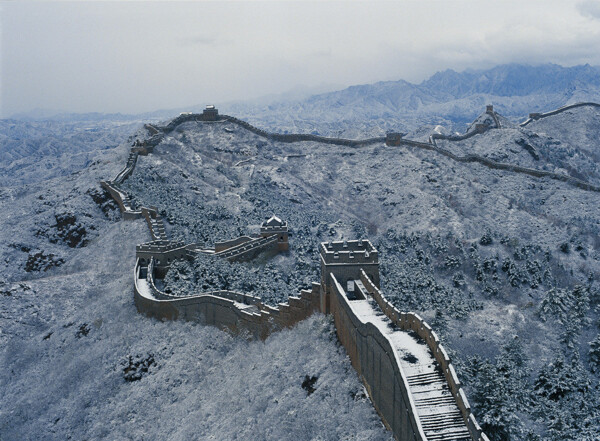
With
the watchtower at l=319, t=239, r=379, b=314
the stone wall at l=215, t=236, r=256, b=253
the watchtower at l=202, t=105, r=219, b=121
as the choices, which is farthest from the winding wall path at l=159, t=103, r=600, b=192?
the watchtower at l=319, t=239, r=379, b=314

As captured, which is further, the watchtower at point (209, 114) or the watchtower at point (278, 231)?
the watchtower at point (209, 114)

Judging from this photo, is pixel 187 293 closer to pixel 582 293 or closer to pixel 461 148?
pixel 582 293

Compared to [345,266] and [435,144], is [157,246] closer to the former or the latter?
[345,266]

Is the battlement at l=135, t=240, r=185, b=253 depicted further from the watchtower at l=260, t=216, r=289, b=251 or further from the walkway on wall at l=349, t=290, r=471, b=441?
the walkway on wall at l=349, t=290, r=471, b=441

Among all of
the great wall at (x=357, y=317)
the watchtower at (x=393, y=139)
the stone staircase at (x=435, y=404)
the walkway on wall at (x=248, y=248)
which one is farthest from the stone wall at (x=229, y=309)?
the watchtower at (x=393, y=139)

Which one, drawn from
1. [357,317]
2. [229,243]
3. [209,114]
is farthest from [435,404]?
[209,114]

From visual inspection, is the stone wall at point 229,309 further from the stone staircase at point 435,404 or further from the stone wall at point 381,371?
the stone staircase at point 435,404

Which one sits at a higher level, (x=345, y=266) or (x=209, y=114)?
(x=209, y=114)

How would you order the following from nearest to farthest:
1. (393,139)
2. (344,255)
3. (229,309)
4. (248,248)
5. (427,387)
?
(427,387) → (344,255) → (229,309) → (248,248) → (393,139)
